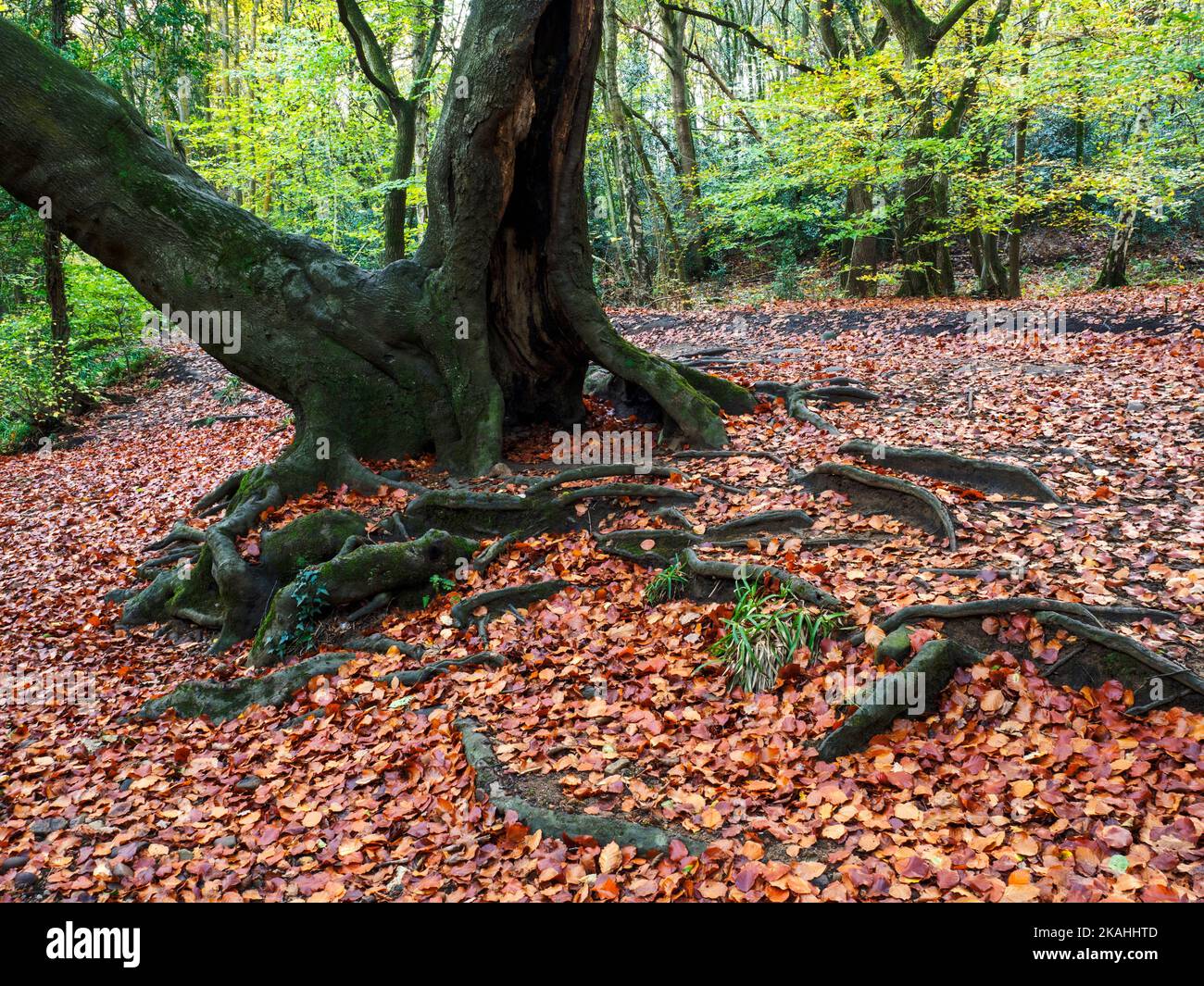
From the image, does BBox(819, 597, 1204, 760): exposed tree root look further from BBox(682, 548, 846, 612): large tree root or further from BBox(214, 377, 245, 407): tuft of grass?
BBox(214, 377, 245, 407): tuft of grass

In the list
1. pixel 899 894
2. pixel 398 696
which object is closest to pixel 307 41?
pixel 398 696

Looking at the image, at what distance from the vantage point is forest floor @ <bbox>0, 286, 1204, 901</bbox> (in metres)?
3.49

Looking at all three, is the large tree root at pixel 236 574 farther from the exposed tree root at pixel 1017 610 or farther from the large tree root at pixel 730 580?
the exposed tree root at pixel 1017 610

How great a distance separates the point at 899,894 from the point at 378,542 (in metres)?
5.12

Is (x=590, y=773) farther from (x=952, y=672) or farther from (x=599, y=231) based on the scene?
(x=599, y=231)

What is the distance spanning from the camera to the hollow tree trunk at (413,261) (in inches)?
283

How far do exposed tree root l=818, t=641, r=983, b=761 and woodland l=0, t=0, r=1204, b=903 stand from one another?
2 cm

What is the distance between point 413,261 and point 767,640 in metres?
5.66

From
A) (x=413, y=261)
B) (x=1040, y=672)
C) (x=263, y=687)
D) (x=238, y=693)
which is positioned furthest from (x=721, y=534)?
(x=413, y=261)

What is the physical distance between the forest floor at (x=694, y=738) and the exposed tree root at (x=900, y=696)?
8 cm

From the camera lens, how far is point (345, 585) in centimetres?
650

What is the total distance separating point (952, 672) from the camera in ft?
14.4

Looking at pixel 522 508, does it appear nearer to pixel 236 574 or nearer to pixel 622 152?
pixel 236 574

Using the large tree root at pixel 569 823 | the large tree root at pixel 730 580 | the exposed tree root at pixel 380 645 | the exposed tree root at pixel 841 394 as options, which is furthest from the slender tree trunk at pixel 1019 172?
the large tree root at pixel 569 823
